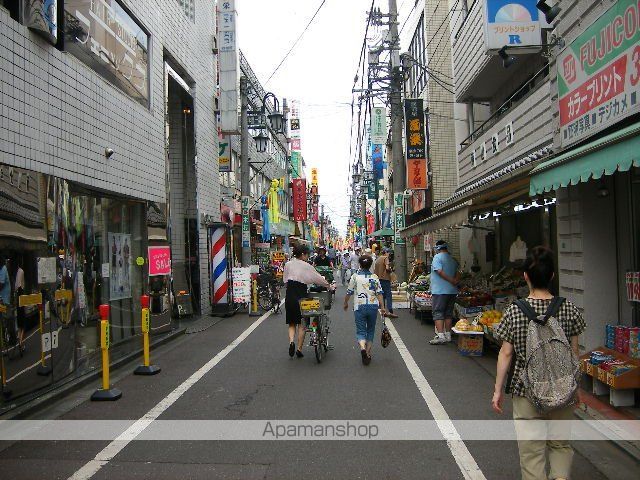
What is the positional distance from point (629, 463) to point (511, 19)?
7.84m

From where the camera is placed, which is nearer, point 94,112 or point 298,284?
point 94,112

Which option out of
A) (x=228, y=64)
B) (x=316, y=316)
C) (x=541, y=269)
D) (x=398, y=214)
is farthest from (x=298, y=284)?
(x=398, y=214)

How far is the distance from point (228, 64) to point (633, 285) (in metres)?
12.9

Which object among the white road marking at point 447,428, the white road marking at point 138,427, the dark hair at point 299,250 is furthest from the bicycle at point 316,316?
the white road marking at point 138,427

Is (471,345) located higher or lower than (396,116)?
lower

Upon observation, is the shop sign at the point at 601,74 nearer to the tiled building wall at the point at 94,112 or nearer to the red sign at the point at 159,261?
the tiled building wall at the point at 94,112

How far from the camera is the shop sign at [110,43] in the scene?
834cm

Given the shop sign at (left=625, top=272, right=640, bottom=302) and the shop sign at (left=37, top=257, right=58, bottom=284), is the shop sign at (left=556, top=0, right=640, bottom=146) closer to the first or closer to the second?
the shop sign at (left=625, top=272, right=640, bottom=302)

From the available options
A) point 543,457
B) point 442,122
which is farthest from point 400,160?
point 543,457

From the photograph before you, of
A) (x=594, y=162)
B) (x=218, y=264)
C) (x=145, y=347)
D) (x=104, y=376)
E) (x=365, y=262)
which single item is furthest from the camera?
(x=218, y=264)

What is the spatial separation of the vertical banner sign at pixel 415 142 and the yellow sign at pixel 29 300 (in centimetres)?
1523

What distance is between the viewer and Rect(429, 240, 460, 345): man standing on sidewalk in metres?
9.97

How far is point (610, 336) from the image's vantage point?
21.4ft

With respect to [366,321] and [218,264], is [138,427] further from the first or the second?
[218,264]
